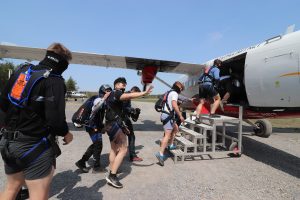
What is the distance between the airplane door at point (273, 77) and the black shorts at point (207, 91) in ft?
3.41

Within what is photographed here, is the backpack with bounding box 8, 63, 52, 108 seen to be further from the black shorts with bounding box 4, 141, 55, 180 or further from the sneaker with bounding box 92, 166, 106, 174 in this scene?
the sneaker with bounding box 92, 166, 106, 174

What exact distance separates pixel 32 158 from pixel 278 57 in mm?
6389

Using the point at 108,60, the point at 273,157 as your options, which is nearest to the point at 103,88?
the point at 273,157

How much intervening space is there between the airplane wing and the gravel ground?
21.0 feet

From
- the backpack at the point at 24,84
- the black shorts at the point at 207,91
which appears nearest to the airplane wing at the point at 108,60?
the black shorts at the point at 207,91

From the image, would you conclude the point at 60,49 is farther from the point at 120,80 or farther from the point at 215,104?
the point at 215,104

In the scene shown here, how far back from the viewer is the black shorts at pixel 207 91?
25.3 feet

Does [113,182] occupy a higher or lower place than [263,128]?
lower

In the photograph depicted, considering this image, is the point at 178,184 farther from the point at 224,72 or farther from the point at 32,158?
the point at 224,72

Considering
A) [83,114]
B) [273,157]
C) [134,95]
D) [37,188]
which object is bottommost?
[273,157]

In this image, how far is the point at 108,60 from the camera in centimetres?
1312

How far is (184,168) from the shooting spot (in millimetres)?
5793

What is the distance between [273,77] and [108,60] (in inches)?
348

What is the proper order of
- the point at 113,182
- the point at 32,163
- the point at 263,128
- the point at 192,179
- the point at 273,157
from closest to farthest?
the point at 32,163 < the point at 113,182 < the point at 192,179 < the point at 273,157 < the point at 263,128
